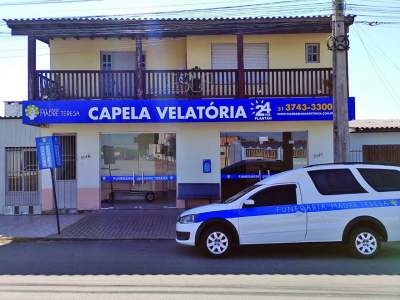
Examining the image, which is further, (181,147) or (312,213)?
(181,147)

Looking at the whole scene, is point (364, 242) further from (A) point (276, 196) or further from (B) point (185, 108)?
(B) point (185, 108)

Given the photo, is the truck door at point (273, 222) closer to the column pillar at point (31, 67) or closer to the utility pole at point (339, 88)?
the utility pole at point (339, 88)

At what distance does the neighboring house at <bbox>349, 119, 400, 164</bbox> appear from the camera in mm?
18766

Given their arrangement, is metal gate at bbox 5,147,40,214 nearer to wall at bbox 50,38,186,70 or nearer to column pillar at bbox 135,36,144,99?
wall at bbox 50,38,186,70

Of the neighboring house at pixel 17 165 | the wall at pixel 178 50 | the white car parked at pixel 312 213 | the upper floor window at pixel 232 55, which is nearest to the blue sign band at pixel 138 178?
the neighboring house at pixel 17 165

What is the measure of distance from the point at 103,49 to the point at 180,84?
144 inches

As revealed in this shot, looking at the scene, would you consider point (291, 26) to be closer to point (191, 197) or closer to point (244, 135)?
point (244, 135)

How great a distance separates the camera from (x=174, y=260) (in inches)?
383

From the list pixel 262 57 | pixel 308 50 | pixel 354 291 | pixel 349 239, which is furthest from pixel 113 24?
pixel 354 291

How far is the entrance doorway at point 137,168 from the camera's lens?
17297mm

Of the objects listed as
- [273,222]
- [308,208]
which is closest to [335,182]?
[308,208]

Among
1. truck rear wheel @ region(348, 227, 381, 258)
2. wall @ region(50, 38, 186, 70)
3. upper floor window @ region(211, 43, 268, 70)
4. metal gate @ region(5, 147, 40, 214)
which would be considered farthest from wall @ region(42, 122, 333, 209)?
truck rear wheel @ region(348, 227, 381, 258)

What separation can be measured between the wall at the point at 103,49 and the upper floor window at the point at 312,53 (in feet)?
14.5

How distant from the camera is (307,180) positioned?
989 centimetres
